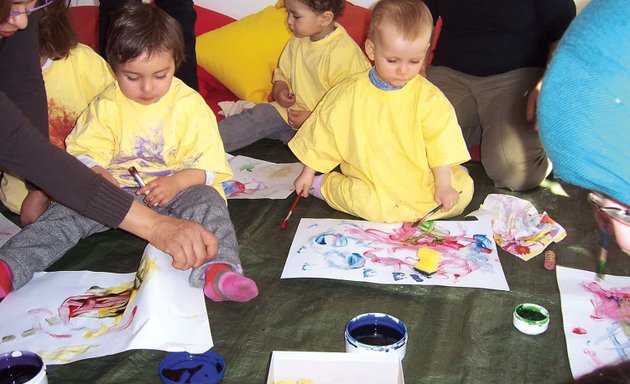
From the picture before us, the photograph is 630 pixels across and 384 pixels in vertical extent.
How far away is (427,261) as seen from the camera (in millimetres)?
1499

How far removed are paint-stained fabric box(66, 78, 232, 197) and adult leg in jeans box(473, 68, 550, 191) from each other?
2.64 feet

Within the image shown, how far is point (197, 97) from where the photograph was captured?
1663mm

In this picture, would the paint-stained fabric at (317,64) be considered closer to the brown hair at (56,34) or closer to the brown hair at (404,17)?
the brown hair at (404,17)

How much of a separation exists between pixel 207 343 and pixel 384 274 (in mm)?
432

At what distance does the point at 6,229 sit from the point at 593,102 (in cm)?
158

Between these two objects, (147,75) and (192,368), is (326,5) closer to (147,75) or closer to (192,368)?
(147,75)

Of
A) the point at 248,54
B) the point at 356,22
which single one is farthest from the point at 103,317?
the point at 356,22

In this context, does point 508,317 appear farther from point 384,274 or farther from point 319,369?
point 319,369

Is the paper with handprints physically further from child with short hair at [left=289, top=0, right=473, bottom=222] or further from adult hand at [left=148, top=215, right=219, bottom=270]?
adult hand at [left=148, top=215, right=219, bottom=270]

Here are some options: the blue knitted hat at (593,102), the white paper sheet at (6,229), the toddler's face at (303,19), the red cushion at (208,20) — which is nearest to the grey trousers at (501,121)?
the toddler's face at (303,19)

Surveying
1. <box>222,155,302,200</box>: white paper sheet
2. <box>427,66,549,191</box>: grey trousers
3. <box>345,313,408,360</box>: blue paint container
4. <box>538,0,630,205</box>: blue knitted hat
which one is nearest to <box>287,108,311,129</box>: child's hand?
<box>222,155,302,200</box>: white paper sheet

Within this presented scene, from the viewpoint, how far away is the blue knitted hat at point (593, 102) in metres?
0.61

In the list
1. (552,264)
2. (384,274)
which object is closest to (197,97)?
(384,274)

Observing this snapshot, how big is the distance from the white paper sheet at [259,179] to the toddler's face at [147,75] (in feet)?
1.42
